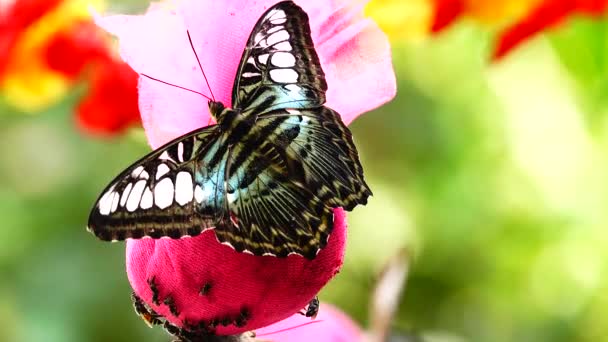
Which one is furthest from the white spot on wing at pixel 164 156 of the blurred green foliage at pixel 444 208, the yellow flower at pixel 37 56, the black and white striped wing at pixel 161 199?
the blurred green foliage at pixel 444 208

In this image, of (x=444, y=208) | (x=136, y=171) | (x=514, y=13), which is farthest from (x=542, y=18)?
(x=444, y=208)

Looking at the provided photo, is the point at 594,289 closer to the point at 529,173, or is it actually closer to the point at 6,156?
the point at 529,173

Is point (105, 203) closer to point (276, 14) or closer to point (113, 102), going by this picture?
point (276, 14)

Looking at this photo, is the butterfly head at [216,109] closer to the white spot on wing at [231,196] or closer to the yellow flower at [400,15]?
the white spot on wing at [231,196]

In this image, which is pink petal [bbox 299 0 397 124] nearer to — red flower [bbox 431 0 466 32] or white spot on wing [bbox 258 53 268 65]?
white spot on wing [bbox 258 53 268 65]

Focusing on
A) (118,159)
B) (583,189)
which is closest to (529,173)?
(583,189)

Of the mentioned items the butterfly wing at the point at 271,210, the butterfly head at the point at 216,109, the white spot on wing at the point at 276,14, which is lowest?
the butterfly wing at the point at 271,210

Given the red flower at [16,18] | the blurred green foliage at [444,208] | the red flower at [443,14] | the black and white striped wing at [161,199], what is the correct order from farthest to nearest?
the blurred green foliage at [444,208] < the red flower at [16,18] < the red flower at [443,14] < the black and white striped wing at [161,199]
